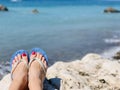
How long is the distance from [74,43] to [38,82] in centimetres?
1184

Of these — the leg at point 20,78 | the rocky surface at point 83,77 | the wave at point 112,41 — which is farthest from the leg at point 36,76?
the wave at point 112,41

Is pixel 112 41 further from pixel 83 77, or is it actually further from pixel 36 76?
pixel 36 76

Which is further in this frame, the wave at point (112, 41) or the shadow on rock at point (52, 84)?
the wave at point (112, 41)

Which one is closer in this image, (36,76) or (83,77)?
(36,76)

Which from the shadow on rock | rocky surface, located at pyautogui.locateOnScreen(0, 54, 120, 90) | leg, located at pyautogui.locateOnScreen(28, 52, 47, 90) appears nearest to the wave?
rocky surface, located at pyautogui.locateOnScreen(0, 54, 120, 90)

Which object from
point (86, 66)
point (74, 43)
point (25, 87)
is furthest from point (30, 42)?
point (25, 87)

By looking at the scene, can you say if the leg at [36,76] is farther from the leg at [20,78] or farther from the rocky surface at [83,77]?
the rocky surface at [83,77]

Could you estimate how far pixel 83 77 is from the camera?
214 inches

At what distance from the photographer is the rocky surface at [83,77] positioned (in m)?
5.15

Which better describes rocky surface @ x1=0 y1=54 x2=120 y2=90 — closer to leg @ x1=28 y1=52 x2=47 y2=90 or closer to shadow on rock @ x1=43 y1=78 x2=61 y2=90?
shadow on rock @ x1=43 y1=78 x2=61 y2=90

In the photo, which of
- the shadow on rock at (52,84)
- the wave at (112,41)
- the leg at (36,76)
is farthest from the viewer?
the wave at (112,41)

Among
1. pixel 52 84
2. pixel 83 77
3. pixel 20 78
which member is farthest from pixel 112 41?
pixel 20 78

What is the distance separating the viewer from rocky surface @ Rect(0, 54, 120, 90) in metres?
5.15

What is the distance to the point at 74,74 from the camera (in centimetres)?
549
